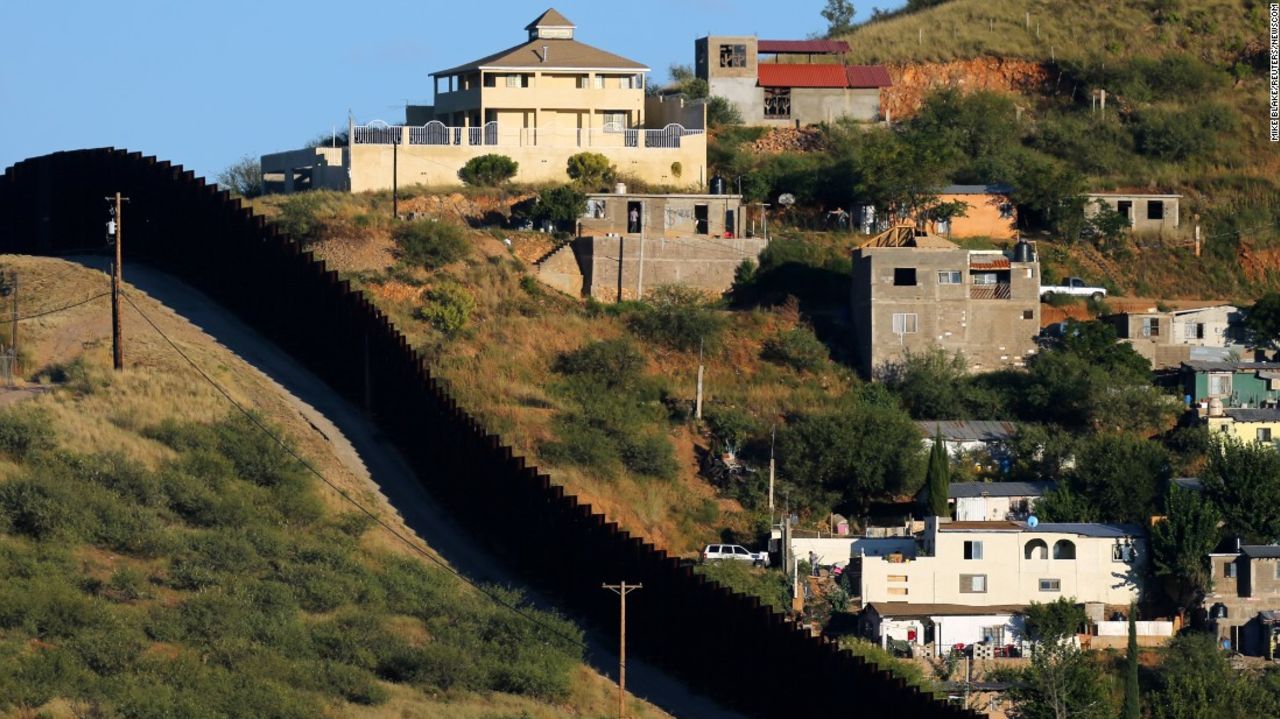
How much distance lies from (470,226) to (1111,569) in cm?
2146

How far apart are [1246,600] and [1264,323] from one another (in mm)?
14009

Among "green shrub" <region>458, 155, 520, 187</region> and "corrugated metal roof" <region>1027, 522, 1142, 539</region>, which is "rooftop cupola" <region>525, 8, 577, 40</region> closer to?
"green shrub" <region>458, 155, 520, 187</region>

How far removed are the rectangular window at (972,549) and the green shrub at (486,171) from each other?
21.6 m

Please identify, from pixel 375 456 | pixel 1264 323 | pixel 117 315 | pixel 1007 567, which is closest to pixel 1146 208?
pixel 1264 323

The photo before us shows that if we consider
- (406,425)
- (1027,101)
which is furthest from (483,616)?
(1027,101)

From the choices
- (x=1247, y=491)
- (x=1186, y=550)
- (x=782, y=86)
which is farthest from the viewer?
(x=782, y=86)

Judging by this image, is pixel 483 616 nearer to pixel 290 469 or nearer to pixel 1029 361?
pixel 290 469

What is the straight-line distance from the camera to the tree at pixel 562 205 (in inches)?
3322

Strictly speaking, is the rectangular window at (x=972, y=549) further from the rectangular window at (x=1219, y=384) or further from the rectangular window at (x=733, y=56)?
the rectangular window at (x=733, y=56)

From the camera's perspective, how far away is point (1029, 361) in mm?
79938

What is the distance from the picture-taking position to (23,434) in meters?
54.7

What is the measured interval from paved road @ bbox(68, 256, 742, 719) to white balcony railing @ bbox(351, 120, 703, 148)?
20.7 metres

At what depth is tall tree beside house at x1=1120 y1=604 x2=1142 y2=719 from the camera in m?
61.5

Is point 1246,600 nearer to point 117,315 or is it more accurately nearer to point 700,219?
point 700,219
